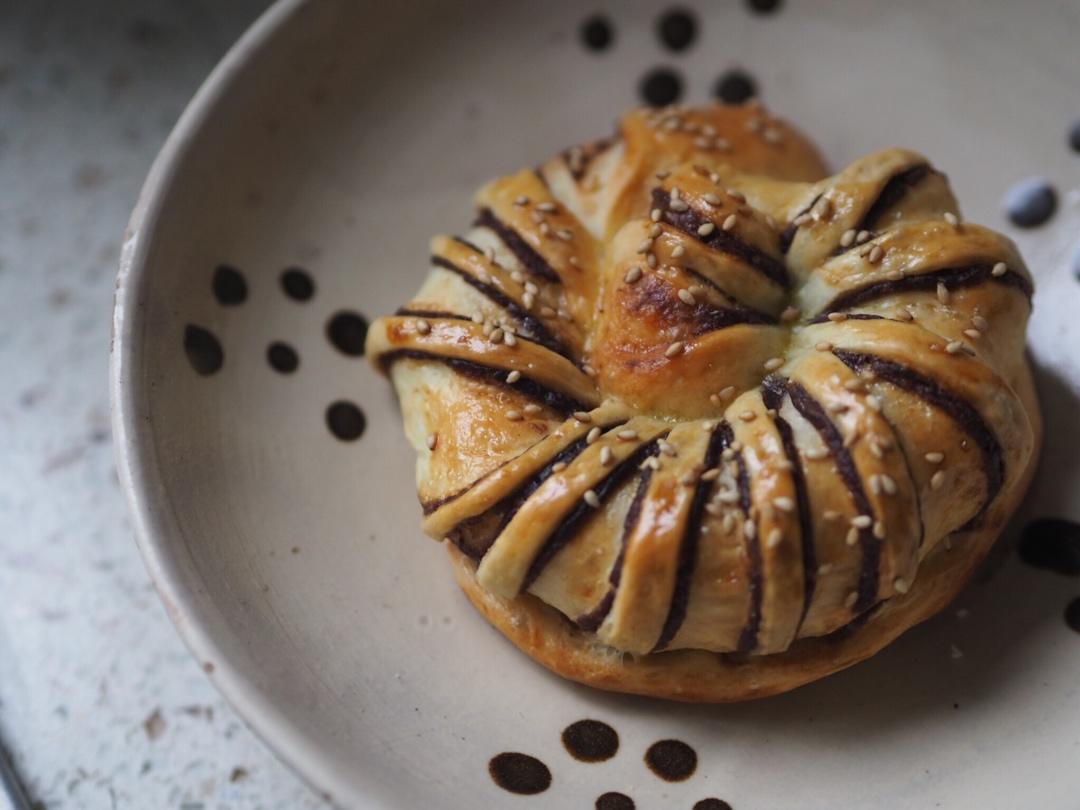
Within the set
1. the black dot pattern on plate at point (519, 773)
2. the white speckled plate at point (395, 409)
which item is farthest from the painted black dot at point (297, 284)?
the black dot pattern on plate at point (519, 773)

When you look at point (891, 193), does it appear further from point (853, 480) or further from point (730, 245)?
point (853, 480)

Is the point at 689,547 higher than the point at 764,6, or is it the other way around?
the point at 764,6

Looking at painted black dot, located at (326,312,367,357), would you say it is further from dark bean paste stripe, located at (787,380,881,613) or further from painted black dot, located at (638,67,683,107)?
dark bean paste stripe, located at (787,380,881,613)

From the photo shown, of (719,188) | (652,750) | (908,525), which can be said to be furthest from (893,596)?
(719,188)

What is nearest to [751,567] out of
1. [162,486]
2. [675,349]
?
[675,349]

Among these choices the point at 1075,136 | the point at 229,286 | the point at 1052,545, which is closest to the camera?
the point at 1052,545

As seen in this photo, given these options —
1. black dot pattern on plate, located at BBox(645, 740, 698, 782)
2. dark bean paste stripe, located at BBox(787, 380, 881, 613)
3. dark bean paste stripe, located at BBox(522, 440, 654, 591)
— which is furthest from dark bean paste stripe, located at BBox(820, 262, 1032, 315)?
black dot pattern on plate, located at BBox(645, 740, 698, 782)

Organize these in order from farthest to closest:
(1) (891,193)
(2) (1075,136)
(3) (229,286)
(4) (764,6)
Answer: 1. (4) (764,6)
2. (2) (1075,136)
3. (3) (229,286)
4. (1) (891,193)

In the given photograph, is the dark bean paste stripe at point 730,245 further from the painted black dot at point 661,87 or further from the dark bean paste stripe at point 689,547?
the painted black dot at point 661,87
